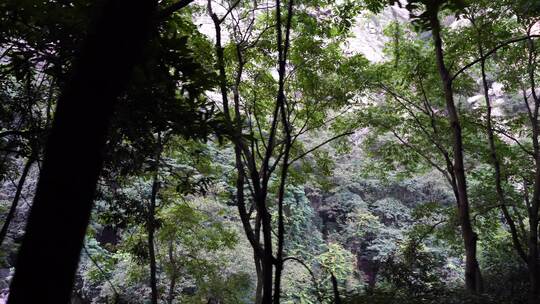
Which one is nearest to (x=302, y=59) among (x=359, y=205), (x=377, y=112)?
(x=377, y=112)

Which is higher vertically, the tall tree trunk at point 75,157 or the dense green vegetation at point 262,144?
the dense green vegetation at point 262,144

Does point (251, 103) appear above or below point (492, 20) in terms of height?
below

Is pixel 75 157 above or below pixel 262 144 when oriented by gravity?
below

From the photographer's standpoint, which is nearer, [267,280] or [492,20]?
[267,280]

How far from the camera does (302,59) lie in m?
5.81

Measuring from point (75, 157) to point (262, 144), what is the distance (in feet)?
22.7

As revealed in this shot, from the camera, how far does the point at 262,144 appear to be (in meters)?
7.84

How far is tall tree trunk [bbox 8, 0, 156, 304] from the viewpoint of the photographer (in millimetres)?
879

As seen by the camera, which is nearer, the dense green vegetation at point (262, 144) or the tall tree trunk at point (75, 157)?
the tall tree trunk at point (75, 157)

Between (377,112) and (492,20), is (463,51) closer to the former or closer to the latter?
(492,20)

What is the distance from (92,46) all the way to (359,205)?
1619 centimetres

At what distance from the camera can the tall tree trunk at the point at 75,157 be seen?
0.88 metres

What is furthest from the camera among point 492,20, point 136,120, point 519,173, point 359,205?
point 359,205

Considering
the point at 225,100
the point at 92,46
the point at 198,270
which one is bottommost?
the point at 92,46
